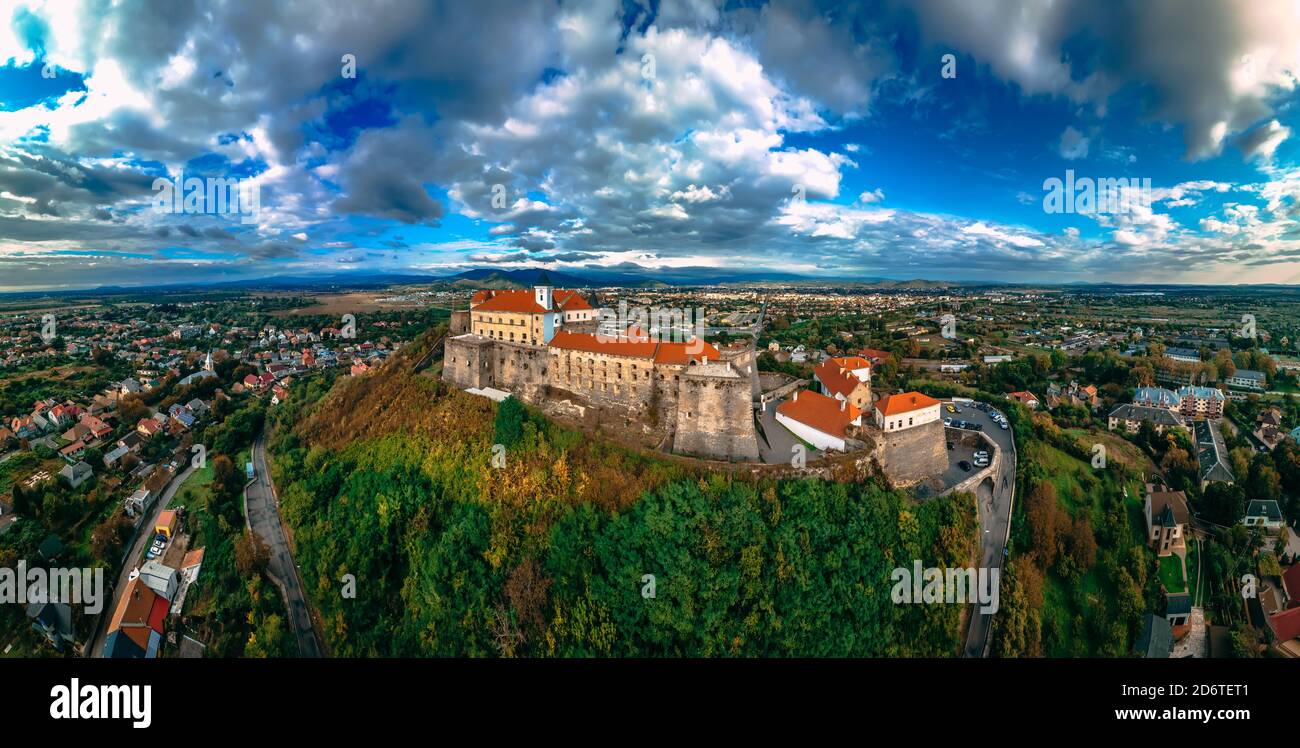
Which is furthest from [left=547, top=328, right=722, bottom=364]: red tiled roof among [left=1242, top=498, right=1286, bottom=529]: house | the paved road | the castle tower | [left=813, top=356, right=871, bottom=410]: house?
[left=1242, top=498, right=1286, bottom=529]: house

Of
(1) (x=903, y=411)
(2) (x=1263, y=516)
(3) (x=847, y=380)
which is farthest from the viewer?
(3) (x=847, y=380)

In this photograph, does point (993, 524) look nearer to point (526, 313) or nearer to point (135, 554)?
point (526, 313)

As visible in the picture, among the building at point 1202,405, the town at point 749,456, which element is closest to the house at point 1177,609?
the town at point 749,456

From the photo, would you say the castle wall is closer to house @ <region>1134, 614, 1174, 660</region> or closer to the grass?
house @ <region>1134, 614, 1174, 660</region>

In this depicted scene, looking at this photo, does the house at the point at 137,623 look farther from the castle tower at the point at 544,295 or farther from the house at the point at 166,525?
the castle tower at the point at 544,295

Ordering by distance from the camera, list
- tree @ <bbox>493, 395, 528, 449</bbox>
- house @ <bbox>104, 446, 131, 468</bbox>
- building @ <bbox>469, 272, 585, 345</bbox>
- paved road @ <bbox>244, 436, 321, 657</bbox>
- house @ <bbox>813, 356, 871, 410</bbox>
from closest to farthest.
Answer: paved road @ <bbox>244, 436, 321, 657</bbox>, tree @ <bbox>493, 395, 528, 449</bbox>, house @ <bbox>813, 356, 871, 410</bbox>, building @ <bbox>469, 272, 585, 345</bbox>, house @ <bbox>104, 446, 131, 468</bbox>

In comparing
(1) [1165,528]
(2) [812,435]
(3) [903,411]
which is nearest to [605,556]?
(2) [812,435]
